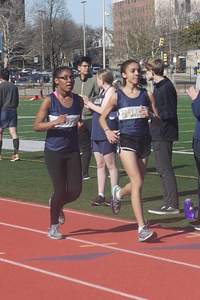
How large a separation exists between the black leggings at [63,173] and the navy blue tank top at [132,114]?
0.66 meters

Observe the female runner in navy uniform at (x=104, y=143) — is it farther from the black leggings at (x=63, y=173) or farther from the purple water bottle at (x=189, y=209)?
the black leggings at (x=63, y=173)

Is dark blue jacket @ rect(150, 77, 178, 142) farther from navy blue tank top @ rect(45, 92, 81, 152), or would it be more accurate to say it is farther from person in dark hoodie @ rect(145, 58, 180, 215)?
navy blue tank top @ rect(45, 92, 81, 152)

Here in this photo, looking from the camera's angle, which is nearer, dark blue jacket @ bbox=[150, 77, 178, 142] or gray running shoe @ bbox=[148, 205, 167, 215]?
dark blue jacket @ bbox=[150, 77, 178, 142]

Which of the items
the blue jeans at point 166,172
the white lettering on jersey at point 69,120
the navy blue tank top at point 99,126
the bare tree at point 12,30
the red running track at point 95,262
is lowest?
the red running track at point 95,262

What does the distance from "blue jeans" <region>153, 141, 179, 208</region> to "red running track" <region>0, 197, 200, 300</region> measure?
33.4 inches

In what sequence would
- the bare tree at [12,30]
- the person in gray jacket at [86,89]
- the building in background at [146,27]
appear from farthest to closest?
1. the bare tree at [12,30]
2. the building in background at [146,27]
3. the person in gray jacket at [86,89]

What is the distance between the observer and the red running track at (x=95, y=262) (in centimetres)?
539

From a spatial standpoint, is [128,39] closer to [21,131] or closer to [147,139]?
[21,131]

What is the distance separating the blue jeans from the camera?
8.87 meters

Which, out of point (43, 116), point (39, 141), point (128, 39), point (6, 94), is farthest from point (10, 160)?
point (128, 39)

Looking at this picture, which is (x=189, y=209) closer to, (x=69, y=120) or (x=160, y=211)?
(x=160, y=211)

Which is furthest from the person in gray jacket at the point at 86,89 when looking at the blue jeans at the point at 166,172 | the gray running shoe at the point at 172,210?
the gray running shoe at the point at 172,210

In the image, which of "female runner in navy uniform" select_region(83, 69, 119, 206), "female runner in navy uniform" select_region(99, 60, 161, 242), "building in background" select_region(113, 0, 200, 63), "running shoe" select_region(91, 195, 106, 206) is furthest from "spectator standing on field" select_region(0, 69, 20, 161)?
"building in background" select_region(113, 0, 200, 63)

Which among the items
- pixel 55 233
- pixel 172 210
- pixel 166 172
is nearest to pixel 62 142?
pixel 55 233
